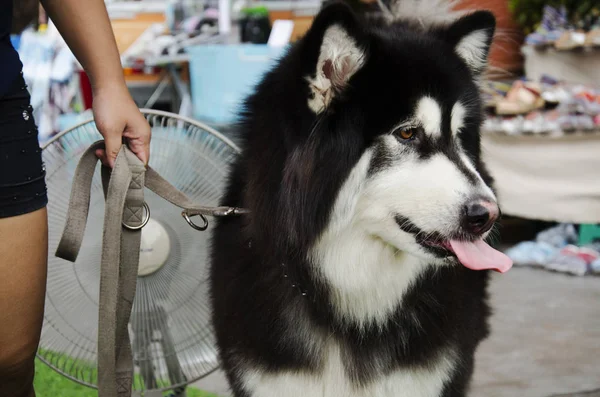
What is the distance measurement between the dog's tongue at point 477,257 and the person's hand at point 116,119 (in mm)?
935

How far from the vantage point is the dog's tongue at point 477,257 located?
1919mm

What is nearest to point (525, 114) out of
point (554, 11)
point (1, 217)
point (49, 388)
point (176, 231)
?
point (554, 11)

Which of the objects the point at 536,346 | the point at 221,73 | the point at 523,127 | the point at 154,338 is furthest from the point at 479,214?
the point at 221,73

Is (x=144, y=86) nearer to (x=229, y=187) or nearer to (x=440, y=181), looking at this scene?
(x=229, y=187)

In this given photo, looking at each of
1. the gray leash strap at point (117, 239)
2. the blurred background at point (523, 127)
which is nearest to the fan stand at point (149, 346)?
the gray leash strap at point (117, 239)

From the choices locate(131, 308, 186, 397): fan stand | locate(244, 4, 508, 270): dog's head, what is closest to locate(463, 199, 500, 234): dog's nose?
locate(244, 4, 508, 270): dog's head

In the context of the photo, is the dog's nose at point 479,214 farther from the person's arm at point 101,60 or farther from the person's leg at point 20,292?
the person's leg at point 20,292

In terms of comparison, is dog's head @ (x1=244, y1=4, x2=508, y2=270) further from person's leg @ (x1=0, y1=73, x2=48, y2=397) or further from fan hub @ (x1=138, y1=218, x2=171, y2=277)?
fan hub @ (x1=138, y1=218, x2=171, y2=277)

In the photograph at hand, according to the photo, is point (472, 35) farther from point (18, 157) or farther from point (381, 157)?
point (18, 157)

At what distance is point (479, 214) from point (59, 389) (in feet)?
8.12

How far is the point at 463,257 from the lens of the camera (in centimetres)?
192

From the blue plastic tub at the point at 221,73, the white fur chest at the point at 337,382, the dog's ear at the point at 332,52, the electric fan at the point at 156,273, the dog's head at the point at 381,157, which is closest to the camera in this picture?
the dog's ear at the point at 332,52

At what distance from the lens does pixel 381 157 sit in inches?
75.9

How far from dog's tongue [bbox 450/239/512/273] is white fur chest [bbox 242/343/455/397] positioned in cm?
36
